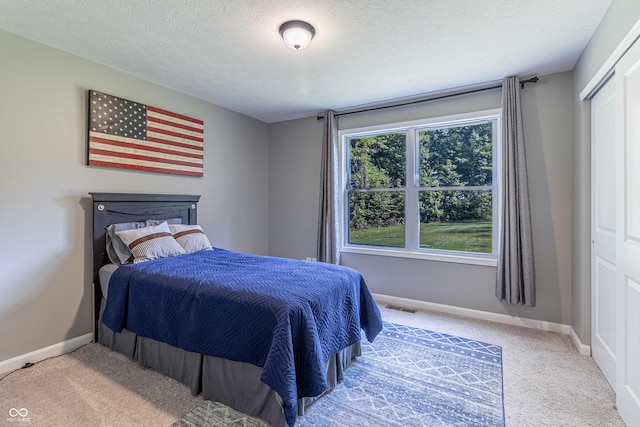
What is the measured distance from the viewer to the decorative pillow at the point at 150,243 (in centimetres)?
262

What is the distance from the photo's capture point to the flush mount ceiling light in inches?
82.7

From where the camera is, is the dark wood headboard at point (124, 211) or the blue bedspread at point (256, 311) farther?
Result: the dark wood headboard at point (124, 211)

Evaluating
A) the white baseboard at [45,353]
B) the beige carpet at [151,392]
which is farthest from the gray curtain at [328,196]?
the white baseboard at [45,353]

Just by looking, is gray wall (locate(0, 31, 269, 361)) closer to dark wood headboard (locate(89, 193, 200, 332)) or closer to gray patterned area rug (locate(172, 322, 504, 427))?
dark wood headboard (locate(89, 193, 200, 332))

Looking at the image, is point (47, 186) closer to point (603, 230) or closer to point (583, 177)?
point (603, 230)

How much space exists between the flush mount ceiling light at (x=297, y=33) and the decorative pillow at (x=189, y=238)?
2.07 metres

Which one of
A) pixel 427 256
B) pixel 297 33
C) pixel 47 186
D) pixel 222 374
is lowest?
pixel 222 374

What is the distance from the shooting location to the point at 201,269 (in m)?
2.33

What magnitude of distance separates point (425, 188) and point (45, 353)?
12.9 ft

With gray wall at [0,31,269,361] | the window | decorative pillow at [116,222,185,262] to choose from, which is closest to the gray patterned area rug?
the window

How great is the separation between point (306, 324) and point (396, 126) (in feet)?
9.21

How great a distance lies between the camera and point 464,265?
333 centimetres

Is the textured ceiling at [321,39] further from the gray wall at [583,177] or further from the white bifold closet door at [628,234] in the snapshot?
the white bifold closet door at [628,234]

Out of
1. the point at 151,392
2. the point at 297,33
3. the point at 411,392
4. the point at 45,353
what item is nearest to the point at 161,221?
the point at 45,353
